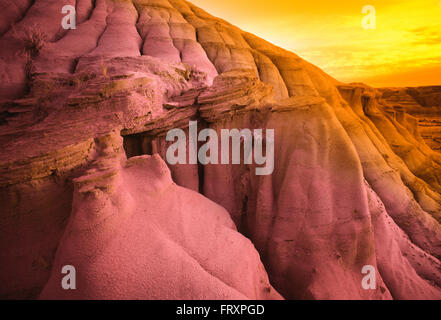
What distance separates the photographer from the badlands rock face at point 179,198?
2987 mm

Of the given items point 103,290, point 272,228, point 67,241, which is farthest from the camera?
point 272,228

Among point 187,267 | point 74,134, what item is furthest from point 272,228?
point 74,134

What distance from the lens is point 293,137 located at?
5.15 meters

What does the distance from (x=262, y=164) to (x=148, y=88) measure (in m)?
3.29

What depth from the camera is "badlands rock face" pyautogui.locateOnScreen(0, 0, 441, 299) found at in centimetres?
299

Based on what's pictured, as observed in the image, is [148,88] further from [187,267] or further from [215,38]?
[215,38]

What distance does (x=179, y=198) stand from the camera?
13.5ft
